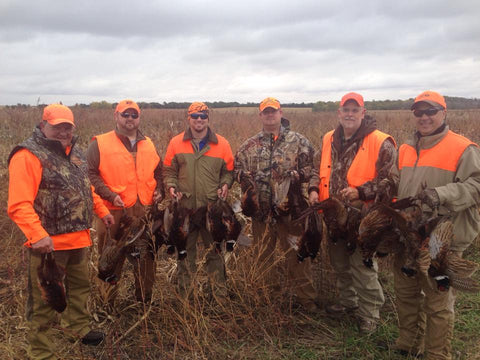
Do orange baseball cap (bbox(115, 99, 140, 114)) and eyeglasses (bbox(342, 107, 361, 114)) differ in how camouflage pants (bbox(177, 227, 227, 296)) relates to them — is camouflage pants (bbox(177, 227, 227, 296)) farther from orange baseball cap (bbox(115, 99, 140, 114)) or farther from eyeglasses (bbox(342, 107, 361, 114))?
eyeglasses (bbox(342, 107, 361, 114))

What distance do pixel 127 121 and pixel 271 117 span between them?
1.61 meters

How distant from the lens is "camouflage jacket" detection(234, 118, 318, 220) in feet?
13.7

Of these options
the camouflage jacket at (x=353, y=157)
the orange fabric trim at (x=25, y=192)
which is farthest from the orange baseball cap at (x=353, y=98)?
the orange fabric trim at (x=25, y=192)

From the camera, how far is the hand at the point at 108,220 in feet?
12.0

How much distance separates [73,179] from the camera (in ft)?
10.4

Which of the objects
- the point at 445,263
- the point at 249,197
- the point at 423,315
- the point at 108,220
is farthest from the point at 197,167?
the point at 423,315

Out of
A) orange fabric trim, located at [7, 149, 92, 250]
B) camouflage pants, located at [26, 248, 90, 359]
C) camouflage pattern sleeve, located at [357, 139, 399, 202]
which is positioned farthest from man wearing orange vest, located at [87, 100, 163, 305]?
camouflage pattern sleeve, located at [357, 139, 399, 202]

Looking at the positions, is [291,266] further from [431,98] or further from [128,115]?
[128,115]

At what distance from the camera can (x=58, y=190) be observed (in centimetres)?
307

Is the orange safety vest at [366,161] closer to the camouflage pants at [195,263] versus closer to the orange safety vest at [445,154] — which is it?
the orange safety vest at [445,154]

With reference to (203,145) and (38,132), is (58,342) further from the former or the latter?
(203,145)

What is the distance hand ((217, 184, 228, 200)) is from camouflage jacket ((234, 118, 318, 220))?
0.65 ft

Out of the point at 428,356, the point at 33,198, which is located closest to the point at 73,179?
the point at 33,198

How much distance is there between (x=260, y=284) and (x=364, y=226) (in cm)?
136
